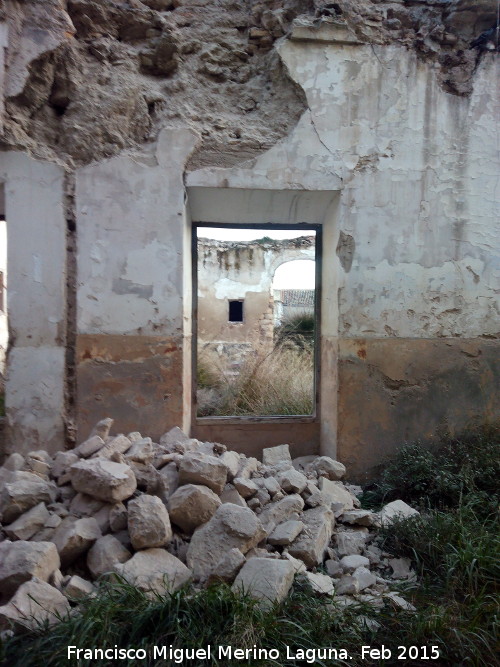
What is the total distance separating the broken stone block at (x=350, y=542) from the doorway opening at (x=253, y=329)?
1.54 metres

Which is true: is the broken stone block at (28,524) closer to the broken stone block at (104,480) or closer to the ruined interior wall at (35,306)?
the broken stone block at (104,480)

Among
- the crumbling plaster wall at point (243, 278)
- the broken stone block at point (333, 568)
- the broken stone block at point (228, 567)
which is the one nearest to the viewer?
the broken stone block at point (228, 567)

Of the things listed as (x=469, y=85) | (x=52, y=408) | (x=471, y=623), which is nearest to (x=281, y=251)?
(x=469, y=85)

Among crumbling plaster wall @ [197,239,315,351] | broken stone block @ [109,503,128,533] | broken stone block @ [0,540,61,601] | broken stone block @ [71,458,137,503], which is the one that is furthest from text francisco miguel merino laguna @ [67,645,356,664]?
crumbling plaster wall @ [197,239,315,351]

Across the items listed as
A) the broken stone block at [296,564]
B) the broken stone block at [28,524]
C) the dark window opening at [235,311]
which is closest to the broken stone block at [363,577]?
the broken stone block at [296,564]

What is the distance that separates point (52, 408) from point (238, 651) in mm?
2527

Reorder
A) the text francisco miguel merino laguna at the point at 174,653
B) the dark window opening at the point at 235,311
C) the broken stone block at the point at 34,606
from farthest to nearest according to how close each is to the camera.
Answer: the dark window opening at the point at 235,311, the broken stone block at the point at 34,606, the text francisco miguel merino laguna at the point at 174,653

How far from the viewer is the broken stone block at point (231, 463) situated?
10.1ft

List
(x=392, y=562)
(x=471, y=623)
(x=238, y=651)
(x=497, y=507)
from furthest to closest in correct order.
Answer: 1. (x=497, y=507)
2. (x=392, y=562)
3. (x=471, y=623)
4. (x=238, y=651)

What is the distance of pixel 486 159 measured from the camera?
13.6 feet

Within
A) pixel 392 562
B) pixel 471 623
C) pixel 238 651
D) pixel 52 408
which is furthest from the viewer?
pixel 52 408

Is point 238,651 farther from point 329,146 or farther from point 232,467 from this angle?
point 329,146

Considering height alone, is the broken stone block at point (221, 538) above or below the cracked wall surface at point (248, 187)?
below

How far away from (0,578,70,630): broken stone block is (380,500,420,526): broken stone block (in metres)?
2.04
